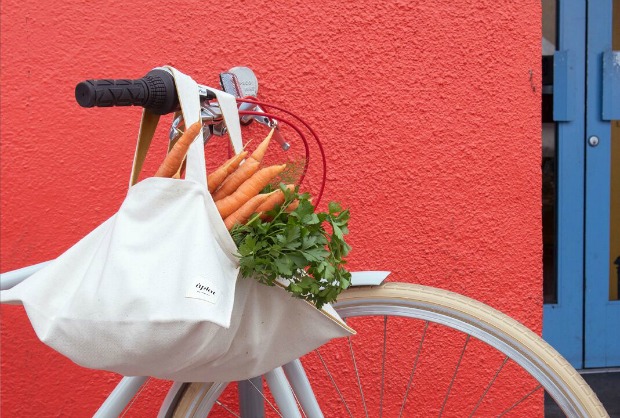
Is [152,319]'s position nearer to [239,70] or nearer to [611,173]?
[239,70]

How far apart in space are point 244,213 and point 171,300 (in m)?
0.20

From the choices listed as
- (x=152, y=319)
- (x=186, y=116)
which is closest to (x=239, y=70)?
(x=186, y=116)

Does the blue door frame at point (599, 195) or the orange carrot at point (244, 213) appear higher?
the orange carrot at point (244, 213)

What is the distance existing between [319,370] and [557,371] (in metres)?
1.07

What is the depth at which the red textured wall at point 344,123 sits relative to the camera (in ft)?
7.32

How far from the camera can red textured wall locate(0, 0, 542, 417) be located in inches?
87.8

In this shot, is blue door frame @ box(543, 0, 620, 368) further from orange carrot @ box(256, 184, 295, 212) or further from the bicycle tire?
orange carrot @ box(256, 184, 295, 212)

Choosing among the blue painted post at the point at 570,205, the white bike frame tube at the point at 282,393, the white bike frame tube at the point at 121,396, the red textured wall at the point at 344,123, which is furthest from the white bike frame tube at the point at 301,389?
the blue painted post at the point at 570,205

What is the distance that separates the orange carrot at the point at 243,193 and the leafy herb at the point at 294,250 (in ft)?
0.16

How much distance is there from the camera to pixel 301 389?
4.97 feet

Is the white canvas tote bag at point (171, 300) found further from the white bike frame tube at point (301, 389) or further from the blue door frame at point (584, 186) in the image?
the blue door frame at point (584, 186)

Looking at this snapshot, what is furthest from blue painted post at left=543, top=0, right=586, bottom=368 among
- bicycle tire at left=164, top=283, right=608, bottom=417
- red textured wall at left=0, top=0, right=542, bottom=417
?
bicycle tire at left=164, top=283, right=608, bottom=417

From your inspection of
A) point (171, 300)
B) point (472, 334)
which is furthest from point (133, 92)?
point (472, 334)

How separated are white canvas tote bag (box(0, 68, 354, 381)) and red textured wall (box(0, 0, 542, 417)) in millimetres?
Answer: 932
